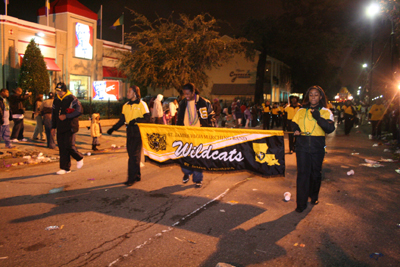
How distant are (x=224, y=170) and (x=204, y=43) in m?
14.0

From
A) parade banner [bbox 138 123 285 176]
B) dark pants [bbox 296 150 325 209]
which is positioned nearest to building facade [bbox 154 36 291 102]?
parade banner [bbox 138 123 285 176]

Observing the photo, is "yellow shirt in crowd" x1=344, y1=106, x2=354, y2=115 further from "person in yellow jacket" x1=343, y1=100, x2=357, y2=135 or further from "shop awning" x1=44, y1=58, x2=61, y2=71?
"shop awning" x1=44, y1=58, x2=61, y2=71

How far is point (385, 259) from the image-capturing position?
364 cm

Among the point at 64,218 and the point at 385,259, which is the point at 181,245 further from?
the point at 385,259

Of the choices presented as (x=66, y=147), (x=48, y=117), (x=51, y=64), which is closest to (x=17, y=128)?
(x=48, y=117)

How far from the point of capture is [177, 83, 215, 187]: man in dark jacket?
20.5 feet

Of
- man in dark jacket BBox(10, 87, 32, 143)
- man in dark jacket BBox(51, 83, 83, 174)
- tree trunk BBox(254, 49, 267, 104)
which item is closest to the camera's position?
man in dark jacket BBox(51, 83, 83, 174)

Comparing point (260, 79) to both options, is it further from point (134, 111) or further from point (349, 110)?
point (134, 111)

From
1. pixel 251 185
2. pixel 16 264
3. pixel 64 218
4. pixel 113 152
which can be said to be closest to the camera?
pixel 16 264

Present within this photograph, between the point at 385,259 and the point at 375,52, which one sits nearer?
the point at 385,259

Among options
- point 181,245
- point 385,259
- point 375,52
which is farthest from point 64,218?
point 375,52

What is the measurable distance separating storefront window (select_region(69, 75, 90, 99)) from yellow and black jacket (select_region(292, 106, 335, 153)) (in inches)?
1088

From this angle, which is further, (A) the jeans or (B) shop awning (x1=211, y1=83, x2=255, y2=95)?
(B) shop awning (x1=211, y1=83, x2=255, y2=95)

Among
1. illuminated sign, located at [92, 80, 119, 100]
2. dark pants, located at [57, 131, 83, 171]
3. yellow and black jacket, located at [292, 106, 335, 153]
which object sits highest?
illuminated sign, located at [92, 80, 119, 100]
